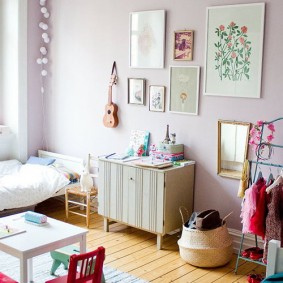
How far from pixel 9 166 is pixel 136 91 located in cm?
166

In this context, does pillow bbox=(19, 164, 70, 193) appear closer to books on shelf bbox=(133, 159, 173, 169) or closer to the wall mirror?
books on shelf bbox=(133, 159, 173, 169)

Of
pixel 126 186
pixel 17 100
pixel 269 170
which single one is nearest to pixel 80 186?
pixel 126 186

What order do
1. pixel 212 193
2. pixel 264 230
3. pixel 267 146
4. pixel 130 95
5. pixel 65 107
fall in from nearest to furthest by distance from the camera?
pixel 264 230 < pixel 267 146 < pixel 212 193 < pixel 130 95 < pixel 65 107

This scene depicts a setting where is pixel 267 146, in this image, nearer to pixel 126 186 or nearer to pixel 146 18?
pixel 126 186

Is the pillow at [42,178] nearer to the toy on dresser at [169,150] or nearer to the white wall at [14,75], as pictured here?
the white wall at [14,75]

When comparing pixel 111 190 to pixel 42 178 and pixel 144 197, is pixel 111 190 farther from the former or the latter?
pixel 42 178

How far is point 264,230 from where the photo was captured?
361cm

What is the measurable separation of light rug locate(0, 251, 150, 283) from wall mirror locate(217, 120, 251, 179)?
1.21m

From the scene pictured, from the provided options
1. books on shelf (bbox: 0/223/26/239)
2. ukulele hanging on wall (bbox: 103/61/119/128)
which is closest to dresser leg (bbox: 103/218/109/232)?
ukulele hanging on wall (bbox: 103/61/119/128)

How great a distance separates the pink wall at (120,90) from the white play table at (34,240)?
153cm

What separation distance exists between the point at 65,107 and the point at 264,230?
2.78 metres

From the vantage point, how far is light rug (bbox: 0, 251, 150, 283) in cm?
367

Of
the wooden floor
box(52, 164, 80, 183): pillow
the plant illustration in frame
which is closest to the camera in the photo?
the wooden floor

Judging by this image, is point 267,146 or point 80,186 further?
point 80,186
